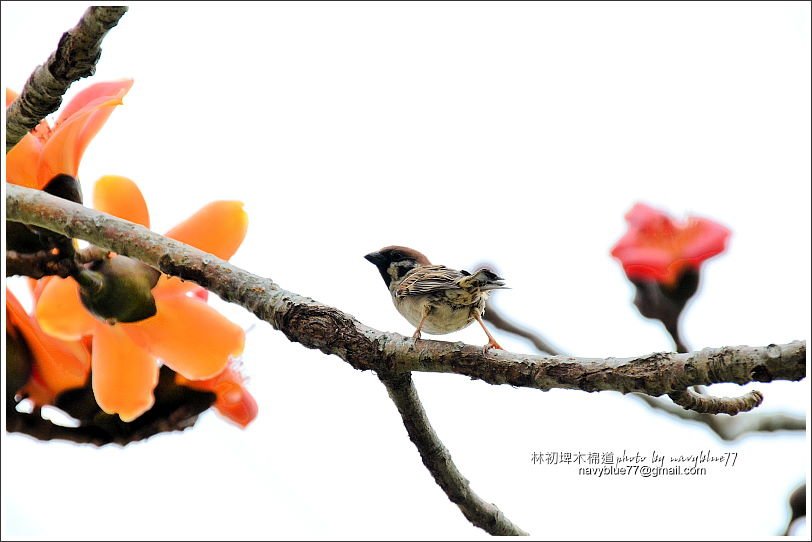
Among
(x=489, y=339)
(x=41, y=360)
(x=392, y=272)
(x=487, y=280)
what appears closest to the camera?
(x=41, y=360)

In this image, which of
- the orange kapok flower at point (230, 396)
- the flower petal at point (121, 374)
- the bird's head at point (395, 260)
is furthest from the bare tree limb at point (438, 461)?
the bird's head at point (395, 260)

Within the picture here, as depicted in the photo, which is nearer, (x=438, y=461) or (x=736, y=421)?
(x=438, y=461)

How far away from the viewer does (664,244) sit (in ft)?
5.40

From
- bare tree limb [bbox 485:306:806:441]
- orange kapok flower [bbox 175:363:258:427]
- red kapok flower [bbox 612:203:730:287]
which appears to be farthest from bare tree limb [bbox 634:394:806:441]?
orange kapok flower [bbox 175:363:258:427]

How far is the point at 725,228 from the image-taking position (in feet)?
5.23

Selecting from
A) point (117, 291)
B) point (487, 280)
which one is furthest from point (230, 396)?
point (487, 280)

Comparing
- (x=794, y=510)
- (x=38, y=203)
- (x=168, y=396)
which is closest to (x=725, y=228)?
(x=794, y=510)

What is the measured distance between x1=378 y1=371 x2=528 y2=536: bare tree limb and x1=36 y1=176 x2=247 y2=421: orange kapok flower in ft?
0.76

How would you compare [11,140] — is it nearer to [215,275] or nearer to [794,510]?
[215,275]

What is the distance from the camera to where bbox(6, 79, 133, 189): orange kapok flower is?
116 cm

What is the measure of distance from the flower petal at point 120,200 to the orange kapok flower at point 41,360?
23cm

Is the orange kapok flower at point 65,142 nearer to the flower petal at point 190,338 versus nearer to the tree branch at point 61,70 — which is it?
the tree branch at point 61,70

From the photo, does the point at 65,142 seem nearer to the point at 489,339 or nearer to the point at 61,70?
the point at 61,70

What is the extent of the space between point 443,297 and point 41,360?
2.63 feet
